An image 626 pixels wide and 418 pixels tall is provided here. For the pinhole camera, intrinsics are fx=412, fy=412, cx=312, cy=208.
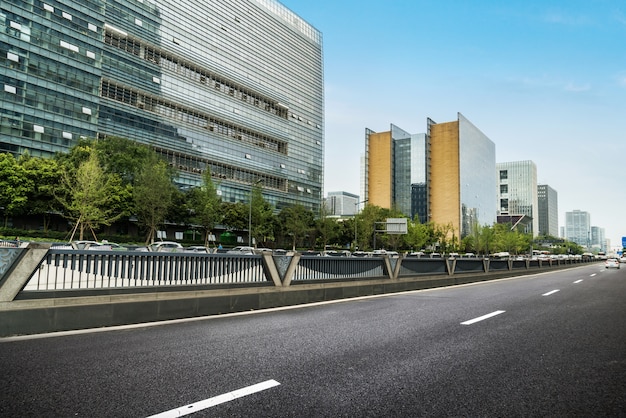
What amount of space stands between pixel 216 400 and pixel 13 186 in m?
54.2

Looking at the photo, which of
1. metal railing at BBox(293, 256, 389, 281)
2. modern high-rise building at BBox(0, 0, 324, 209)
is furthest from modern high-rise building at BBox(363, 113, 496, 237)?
metal railing at BBox(293, 256, 389, 281)

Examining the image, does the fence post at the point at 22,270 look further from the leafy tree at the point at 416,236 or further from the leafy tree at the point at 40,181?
the leafy tree at the point at 416,236

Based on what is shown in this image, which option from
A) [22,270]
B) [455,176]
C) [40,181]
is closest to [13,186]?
[40,181]

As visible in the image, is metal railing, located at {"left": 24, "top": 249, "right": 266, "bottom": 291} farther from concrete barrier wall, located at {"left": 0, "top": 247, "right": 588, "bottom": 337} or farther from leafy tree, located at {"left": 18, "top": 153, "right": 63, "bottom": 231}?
leafy tree, located at {"left": 18, "top": 153, "right": 63, "bottom": 231}

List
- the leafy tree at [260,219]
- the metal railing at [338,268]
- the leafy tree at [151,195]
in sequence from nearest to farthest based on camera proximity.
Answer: the metal railing at [338,268], the leafy tree at [151,195], the leafy tree at [260,219]

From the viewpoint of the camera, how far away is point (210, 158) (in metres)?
85.8

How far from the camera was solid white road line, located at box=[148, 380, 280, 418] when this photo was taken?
10.3ft

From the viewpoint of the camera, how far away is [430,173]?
145 m

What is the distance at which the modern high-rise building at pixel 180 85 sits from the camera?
5991cm

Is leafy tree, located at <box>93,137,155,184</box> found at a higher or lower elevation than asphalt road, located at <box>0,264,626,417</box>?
higher

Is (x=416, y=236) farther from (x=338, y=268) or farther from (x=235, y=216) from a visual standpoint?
(x=338, y=268)

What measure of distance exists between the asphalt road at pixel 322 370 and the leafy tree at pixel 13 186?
49098mm

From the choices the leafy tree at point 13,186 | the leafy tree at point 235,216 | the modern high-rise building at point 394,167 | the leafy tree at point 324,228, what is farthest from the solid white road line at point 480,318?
the modern high-rise building at point 394,167

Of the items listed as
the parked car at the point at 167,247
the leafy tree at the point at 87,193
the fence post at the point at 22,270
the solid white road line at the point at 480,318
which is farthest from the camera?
the leafy tree at the point at 87,193
